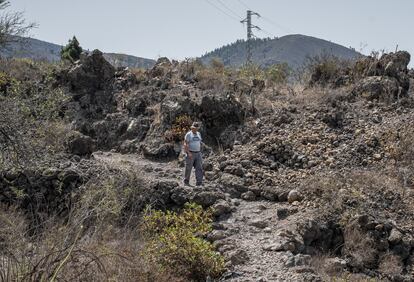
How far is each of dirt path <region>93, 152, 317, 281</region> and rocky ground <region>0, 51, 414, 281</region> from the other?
0.02m

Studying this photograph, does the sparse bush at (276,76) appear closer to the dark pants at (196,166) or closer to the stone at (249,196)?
the dark pants at (196,166)

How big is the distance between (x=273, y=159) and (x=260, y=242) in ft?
13.4

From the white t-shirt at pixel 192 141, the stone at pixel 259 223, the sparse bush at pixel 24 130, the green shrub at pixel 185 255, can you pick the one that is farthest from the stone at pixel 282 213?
the sparse bush at pixel 24 130

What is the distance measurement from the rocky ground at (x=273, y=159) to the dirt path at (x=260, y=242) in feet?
0.07

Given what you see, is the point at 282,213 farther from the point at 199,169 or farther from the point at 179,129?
the point at 179,129

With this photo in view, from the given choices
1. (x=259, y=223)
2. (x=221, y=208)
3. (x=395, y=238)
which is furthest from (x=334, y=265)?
(x=221, y=208)

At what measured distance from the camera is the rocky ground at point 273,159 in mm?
8344

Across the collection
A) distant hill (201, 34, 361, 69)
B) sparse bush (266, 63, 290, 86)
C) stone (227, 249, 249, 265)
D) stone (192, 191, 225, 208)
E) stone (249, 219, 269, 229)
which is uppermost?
distant hill (201, 34, 361, 69)

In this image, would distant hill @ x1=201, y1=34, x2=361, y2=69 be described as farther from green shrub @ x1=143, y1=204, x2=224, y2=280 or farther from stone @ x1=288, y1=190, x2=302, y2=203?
green shrub @ x1=143, y1=204, x2=224, y2=280

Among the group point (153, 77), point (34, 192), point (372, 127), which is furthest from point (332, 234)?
point (153, 77)

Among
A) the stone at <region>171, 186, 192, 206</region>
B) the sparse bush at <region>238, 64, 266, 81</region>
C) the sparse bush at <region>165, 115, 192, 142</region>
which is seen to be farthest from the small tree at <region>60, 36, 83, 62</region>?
the stone at <region>171, 186, 192, 206</region>

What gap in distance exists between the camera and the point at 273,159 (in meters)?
12.1

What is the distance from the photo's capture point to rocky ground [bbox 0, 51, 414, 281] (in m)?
8.34

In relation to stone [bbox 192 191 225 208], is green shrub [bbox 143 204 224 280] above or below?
below
